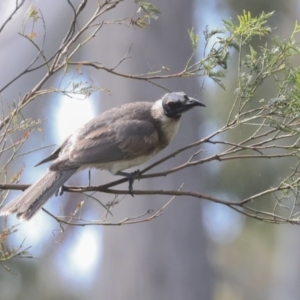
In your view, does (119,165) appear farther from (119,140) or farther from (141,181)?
(141,181)

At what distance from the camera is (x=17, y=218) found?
1.42 m

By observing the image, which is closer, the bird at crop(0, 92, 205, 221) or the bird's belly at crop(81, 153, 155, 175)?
the bird at crop(0, 92, 205, 221)

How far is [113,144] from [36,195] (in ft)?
1.16

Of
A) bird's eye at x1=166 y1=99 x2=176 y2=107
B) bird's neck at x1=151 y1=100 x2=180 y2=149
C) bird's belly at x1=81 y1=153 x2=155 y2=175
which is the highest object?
bird's eye at x1=166 y1=99 x2=176 y2=107

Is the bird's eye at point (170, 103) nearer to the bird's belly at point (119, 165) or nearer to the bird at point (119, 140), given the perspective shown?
the bird at point (119, 140)

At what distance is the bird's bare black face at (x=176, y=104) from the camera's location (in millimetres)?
1739

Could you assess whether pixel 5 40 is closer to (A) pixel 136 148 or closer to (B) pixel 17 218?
(A) pixel 136 148

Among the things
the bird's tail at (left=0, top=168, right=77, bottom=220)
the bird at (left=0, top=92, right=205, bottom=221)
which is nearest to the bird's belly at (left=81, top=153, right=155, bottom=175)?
the bird at (left=0, top=92, right=205, bottom=221)

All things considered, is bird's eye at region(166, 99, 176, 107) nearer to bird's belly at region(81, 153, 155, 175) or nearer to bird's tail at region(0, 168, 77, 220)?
bird's belly at region(81, 153, 155, 175)

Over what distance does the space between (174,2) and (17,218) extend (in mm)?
2208

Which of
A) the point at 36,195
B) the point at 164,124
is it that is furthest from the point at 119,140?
the point at 36,195

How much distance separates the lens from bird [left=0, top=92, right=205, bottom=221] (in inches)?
63.6

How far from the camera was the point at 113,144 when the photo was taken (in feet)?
5.76

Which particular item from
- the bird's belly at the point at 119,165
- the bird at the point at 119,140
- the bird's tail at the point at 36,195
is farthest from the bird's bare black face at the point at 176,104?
the bird's tail at the point at 36,195
